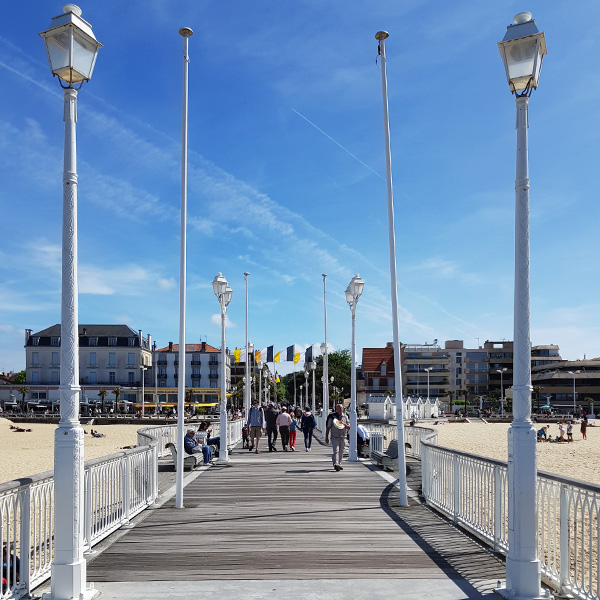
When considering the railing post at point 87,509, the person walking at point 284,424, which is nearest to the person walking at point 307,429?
the person walking at point 284,424

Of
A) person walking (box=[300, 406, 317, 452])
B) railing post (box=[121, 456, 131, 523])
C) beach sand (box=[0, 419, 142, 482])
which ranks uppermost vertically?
railing post (box=[121, 456, 131, 523])

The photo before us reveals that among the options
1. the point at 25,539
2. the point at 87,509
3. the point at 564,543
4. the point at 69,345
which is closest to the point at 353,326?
the point at 87,509

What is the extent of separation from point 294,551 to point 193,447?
10032mm

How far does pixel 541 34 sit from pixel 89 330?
10028cm

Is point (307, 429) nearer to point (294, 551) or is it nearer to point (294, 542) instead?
point (294, 542)

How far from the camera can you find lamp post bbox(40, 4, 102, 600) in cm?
582

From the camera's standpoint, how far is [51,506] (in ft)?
22.5

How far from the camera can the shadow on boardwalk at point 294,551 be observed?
616 cm

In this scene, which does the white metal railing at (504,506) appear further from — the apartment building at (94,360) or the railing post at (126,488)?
the apartment building at (94,360)

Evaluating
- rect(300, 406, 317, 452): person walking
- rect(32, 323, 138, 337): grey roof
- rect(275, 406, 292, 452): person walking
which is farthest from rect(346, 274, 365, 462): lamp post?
rect(32, 323, 138, 337): grey roof

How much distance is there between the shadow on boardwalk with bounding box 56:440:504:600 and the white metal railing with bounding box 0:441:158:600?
0.33m

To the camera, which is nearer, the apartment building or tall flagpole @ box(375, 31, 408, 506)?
tall flagpole @ box(375, 31, 408, 506)

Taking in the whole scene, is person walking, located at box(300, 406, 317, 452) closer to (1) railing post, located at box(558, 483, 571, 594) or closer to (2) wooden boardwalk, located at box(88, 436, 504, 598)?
(2) wooden boardwalk, located at box(88, 436, 504, 598)

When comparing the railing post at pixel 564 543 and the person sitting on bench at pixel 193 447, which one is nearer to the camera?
the railing post at pixel 564 543
